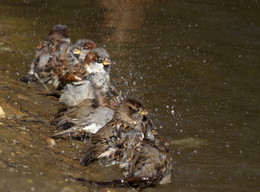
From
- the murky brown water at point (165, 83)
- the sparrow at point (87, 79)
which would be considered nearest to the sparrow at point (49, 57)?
the murky brown water at point (165, 83)

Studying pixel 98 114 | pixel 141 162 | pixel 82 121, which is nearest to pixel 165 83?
pixel 98 114

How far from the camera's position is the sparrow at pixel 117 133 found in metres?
6.26

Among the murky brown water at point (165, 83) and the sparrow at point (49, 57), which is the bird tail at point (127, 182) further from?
the sparrow at point (49, 57)

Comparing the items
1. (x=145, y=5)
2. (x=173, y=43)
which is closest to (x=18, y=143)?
(x=173, y=43)

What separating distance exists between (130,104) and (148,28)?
5995 mm

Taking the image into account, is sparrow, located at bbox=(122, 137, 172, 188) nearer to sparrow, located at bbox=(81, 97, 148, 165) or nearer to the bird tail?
the bird tail

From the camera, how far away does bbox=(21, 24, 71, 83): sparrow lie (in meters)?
9.21

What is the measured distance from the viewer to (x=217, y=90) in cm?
905

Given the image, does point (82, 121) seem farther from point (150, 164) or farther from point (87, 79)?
point (150, 164)

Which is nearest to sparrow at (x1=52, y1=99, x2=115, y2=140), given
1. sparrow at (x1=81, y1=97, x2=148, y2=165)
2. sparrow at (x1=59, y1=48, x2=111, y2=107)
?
sparrow at (x1=81, y1=97, x2=148, y2=165)

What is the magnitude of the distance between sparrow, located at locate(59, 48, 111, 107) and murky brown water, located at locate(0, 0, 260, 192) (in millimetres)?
277

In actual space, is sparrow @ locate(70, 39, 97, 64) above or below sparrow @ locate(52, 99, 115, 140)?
above

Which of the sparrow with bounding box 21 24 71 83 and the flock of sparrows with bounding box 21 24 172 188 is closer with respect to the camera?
the flock of sparrows with bounding box 21 24 172 188

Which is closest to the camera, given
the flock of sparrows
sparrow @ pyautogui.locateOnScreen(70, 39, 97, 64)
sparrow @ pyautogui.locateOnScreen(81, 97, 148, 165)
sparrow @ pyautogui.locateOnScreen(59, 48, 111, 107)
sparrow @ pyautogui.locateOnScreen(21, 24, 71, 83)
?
the flock of sparrows
